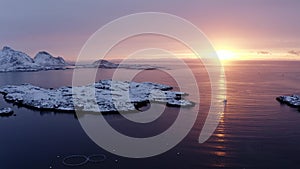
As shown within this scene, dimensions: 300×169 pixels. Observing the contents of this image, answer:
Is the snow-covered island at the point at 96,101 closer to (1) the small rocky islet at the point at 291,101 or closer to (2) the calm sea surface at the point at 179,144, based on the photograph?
(2) the calm sea surface at the point at 179,144

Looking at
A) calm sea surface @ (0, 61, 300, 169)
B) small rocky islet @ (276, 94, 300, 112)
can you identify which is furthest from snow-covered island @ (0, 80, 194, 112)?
small rocky islet @ (276, 94, 300, 112)

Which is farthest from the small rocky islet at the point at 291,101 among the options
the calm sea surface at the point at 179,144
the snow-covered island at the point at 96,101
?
the snow-covered island at the point at 96,101

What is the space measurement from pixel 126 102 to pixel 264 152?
39826 mm

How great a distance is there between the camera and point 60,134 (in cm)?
5091

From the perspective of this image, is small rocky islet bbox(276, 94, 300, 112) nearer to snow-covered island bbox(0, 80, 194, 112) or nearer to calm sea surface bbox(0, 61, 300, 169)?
calm sea surface bbox(0, 61, 300, 169)

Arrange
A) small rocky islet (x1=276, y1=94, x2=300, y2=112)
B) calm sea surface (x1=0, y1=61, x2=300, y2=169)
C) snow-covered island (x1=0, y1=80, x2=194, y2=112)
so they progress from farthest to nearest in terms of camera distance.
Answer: small rocky islet (x1=276, y1=94, x2=300, y2=112), snow-covered island (x1=0, y1=80, x2=194, y2=112), calm sea surface (x1=0, y1=61, x2=300, y2=169)

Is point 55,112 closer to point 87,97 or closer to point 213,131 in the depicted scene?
point 87,97

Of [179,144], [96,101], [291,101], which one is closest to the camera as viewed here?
[179,144]

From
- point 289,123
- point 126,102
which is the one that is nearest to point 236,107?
point 289,123

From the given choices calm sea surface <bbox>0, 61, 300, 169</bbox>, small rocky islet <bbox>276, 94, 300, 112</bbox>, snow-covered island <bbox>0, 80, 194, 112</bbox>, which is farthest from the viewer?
small rocky islet <bbox>276, 94, 300, 112</bbox>

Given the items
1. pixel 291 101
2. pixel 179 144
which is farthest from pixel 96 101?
pixel 291 101

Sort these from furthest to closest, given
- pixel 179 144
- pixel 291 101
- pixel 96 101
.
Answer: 1. pixel 291 101
2. pixel 96 101
3. pixel 179 144

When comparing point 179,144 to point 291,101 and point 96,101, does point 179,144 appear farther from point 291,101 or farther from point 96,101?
point 291,101

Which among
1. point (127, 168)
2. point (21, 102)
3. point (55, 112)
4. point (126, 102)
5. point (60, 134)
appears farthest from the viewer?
point (21, 102)
